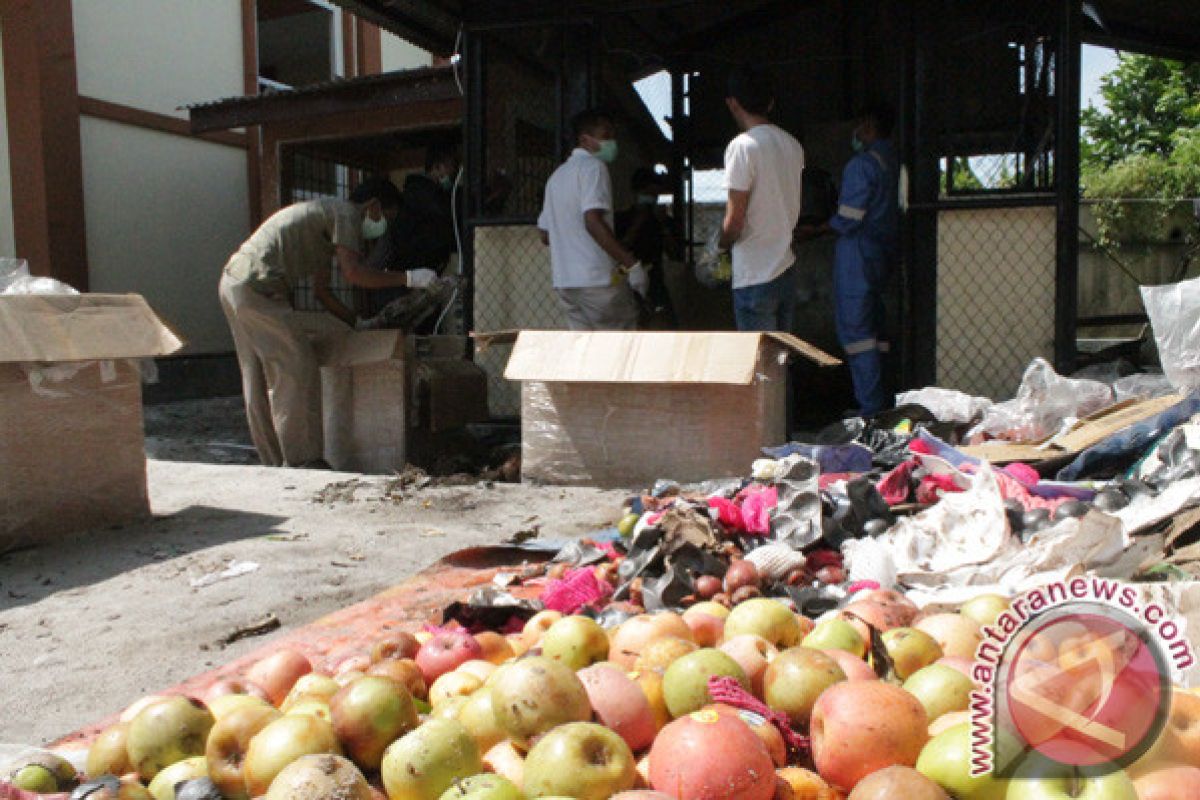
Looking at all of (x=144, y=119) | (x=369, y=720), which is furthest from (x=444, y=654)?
(x=144, y=119)

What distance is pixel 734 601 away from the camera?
3172 mm

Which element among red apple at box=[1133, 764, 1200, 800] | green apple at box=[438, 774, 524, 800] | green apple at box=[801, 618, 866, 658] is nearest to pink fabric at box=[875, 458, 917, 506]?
green apple at box=[801, 618, 866, 658]

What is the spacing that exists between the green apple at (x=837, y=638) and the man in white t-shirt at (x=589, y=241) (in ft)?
14.7

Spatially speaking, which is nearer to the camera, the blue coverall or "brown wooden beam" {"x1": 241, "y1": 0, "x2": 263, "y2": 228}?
the blue coverall

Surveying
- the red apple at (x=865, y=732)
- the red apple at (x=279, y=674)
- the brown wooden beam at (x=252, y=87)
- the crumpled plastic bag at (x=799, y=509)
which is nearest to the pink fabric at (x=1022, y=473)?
the crumpled plastic bag at (x=799, y=509)

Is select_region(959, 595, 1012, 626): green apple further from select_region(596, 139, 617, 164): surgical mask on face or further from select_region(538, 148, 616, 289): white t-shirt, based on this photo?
select_region(596, 139, 617, 164): surgical mask on face

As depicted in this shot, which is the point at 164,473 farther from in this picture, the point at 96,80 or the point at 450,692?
the point at 96,80

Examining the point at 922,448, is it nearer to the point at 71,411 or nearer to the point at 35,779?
the point at 35,779

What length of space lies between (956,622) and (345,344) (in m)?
5.26

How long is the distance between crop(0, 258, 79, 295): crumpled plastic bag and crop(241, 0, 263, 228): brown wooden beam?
337 inches

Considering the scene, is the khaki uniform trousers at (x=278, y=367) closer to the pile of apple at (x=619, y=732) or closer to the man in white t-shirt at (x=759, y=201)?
the man in white t-shirt at (x=759, y=201)

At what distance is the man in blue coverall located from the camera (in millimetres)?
6668

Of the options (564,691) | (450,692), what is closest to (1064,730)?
(564,691)

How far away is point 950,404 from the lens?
19.5ft
